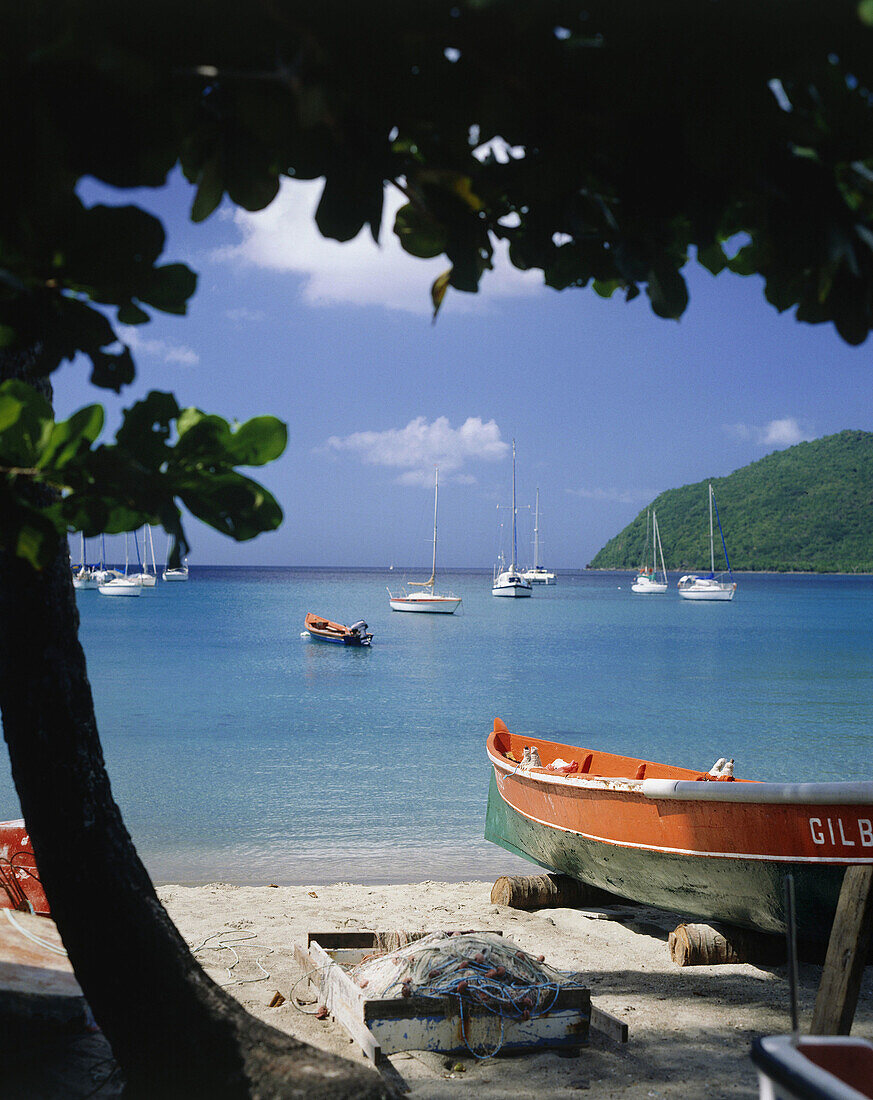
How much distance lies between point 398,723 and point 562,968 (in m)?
14.5

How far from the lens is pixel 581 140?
185 cm

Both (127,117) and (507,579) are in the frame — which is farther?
(507,579)

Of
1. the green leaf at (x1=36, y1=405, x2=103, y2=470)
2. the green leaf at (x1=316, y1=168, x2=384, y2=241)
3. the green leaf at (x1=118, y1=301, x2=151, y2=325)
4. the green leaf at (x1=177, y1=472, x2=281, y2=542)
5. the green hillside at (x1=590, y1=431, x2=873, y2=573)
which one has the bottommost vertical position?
the green leaf at (x1=177, y1=472, x2=281, y2=542)

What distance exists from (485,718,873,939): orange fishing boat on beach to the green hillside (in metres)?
120

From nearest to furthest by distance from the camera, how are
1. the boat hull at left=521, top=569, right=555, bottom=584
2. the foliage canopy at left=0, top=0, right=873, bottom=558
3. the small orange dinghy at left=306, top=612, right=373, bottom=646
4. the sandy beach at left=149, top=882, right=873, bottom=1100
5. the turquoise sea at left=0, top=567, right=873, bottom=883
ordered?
the foliage canopy at left=0, top=0, right=873, bottom=558 < the sandy beach at left=149, top=882, right=873, bottom=1100 < the turquoise sea at left=0, top=567, right=873, bottom=883 < the small orange dinghy at left=306, top=612, right=373, bottom=646 < the boat hull at left=521, top=569, right=555, bottom=584

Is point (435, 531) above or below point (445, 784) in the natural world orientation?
above

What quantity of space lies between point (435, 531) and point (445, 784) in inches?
1804

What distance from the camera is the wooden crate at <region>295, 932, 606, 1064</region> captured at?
4242 millimetres

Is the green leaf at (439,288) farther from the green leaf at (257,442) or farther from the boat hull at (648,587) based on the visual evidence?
the boat hull at (648,587)

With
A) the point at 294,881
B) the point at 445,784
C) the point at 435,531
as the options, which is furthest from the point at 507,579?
the point at 294,881

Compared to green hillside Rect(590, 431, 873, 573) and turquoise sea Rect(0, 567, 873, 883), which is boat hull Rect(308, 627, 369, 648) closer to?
turquoise sea Rect(0, 567, 873, 883)

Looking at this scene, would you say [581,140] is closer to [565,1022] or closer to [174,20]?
[174,20]

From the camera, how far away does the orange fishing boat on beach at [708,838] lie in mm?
4926

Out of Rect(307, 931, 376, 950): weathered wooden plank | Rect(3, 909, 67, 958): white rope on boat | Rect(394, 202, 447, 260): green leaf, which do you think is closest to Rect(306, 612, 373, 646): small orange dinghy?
Rect(307, 931, 376, 950): weathered wooden plank
